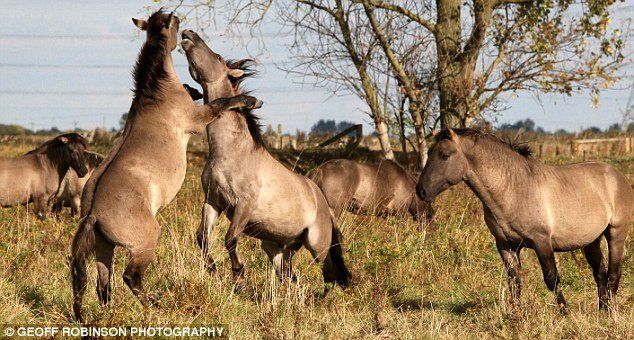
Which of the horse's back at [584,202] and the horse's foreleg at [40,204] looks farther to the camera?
the horse's foreleg at [40,204]

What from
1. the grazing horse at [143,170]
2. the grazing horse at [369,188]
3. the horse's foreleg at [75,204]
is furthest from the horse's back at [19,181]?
the grazing horse at [143,170]

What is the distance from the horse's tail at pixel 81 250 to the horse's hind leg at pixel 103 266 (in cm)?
14

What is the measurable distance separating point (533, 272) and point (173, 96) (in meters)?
5.11

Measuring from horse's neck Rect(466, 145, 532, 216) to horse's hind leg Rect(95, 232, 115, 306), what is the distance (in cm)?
353

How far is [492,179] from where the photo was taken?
8156mm

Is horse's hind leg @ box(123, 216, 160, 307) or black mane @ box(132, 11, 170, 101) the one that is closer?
horse's hind leg @ box(123, 216, 160, 307)

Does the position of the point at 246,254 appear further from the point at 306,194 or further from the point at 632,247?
the point at 632,247

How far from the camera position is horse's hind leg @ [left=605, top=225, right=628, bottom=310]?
892 centimetres

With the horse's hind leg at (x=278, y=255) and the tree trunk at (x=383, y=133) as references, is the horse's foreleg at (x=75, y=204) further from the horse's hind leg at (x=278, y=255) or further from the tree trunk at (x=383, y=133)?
the horse's hind leg at (x=278, y=255)

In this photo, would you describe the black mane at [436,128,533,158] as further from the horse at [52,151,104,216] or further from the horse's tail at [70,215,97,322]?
the horse at [52,151,104,216]

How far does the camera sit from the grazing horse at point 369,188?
13461mm

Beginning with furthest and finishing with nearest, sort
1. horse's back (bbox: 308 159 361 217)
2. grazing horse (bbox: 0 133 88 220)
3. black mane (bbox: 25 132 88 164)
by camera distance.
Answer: black mane (bbox: 25 132 88 164)
grazing horse (bbox: 0 133 88 220)
horse's back (bbox: 308 159 361 217)

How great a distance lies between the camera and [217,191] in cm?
810

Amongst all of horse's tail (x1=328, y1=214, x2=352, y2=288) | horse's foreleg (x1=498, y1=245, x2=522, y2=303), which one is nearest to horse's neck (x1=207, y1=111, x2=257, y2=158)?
horse's tail (x1=328, y1=214, x2=352, y2=288)
